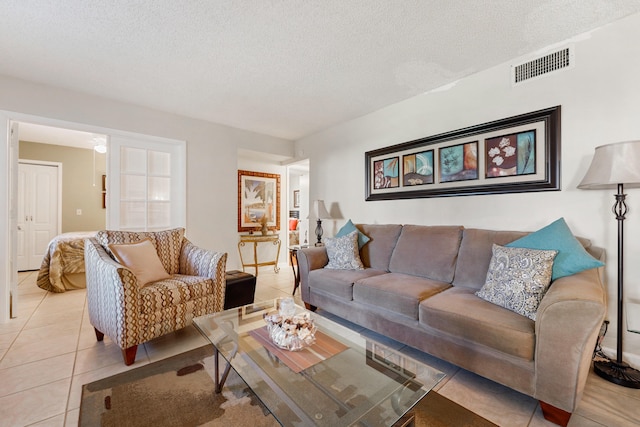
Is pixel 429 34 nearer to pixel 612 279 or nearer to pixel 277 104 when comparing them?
pixel 277 104

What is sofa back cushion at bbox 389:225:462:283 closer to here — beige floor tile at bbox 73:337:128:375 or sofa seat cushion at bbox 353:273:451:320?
sofa seat cushion at bbox 353:273:451:320

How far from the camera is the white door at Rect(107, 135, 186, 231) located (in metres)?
3.44

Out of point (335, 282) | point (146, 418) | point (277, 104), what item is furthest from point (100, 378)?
point (277, 104)

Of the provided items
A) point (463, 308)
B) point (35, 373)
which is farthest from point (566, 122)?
point (35, 373)

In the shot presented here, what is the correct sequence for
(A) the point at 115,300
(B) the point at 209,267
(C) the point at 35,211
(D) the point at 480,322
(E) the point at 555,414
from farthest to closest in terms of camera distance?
1. (C) the point at 35,211
2. (B) the point at 209,267
3. (A) the point at 115,300
4. (D) the point at 480,322
5. (E) the point at 555,414

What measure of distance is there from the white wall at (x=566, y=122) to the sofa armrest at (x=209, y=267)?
6.65 feet

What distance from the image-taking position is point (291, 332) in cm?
149

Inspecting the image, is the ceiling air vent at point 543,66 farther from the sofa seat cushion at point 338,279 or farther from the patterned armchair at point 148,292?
the patterned armchair at point 148,292

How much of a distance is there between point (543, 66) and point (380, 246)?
2105 millimetres

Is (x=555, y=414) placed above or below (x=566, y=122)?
below

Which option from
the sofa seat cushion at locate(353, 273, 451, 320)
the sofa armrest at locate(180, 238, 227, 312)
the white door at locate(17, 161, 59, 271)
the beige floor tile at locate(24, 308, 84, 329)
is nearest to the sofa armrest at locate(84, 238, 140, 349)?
the sofa armrest at locate(180, 238, 227, 312)

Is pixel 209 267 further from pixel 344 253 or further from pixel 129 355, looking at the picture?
pixel 344 253

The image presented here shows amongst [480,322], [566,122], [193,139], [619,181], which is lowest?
[480,322]

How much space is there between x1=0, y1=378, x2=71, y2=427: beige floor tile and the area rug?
0.37 ft
